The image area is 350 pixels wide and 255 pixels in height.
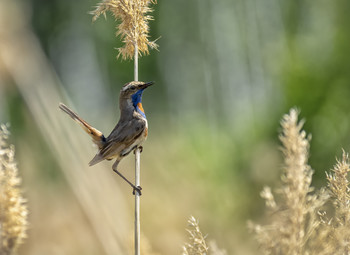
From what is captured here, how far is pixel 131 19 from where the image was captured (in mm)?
2773

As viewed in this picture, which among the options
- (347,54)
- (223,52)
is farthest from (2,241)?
(223,52)

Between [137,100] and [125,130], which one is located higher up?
[137,100]

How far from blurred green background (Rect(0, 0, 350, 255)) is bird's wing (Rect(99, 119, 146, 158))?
76.6 inches

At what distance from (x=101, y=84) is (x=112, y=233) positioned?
1105 cm

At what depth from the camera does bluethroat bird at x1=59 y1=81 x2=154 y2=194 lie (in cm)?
336

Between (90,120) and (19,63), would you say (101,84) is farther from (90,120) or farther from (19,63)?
(19,63)

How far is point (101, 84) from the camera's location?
16.3m

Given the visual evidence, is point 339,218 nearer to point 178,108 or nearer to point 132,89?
point 132,89

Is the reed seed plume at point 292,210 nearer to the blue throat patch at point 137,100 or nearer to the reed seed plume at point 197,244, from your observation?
the reed seed plume at point 197,244

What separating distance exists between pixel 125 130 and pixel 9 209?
1.55 metres

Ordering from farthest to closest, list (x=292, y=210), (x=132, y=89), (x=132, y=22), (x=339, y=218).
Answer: (x=132, y=89)
(x=132, y=22)
(x=339, y=218)
(x=292, y=210)

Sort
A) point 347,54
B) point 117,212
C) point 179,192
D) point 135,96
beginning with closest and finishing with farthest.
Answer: point 135,96 → point 117,212 → point 179,192 → point 347,54

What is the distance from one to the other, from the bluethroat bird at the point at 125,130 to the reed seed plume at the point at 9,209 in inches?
50.1

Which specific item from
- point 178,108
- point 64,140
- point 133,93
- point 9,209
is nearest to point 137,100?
point 133,93
